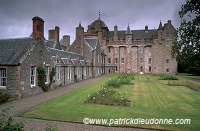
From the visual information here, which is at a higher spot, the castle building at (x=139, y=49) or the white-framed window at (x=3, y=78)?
the castle building at (x=139, y=49)

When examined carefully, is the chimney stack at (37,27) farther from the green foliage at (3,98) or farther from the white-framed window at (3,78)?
the green foliage at (3,98)

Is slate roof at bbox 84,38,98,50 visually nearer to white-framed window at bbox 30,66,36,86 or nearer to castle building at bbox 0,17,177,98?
castle building at bbox 0,17,177,98

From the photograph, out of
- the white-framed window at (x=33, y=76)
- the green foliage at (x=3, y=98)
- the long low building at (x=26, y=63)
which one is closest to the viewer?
the green foliage at (x=3, y=98)

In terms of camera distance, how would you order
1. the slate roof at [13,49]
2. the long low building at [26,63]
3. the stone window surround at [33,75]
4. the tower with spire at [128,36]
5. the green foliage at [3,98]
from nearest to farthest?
the green foliage at [3,98] < the long low building at [26,63] < the slate roof at [13,49] < the stone window surround at [33,75] < the tower with spire at [128,36]

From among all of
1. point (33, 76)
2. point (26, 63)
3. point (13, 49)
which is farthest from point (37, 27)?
point (33, 76)

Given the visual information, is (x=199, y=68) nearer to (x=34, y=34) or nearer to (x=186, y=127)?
(x=186, y=127)

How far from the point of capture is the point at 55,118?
10594mm

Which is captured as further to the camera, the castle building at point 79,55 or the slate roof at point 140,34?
the slate roof at point 140,34

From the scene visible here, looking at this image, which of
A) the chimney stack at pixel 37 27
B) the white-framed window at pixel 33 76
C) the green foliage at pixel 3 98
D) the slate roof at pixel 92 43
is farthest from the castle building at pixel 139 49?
the green foliage at pixel 3 98

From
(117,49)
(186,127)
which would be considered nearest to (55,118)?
(186,127)

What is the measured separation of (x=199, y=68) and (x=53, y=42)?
35.8m

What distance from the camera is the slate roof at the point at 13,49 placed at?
54.9 feet

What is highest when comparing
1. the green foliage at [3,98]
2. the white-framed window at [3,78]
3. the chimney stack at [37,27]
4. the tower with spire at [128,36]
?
the tower with spire at [128,36]

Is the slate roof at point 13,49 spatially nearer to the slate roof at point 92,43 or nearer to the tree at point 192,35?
the tree at point 192,35
